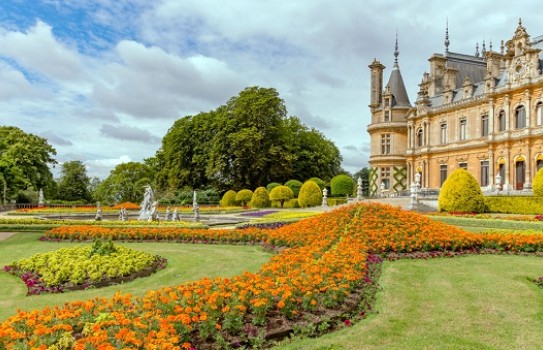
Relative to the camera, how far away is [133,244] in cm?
1708

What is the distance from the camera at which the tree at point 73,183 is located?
65.4 meters

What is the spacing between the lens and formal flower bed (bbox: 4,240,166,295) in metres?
9.87

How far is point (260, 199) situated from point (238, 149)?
8008 mm

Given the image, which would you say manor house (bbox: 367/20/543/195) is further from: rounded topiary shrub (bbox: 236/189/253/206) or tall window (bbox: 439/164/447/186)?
rounded topiary shrub (bbox: 236/189/253/206)

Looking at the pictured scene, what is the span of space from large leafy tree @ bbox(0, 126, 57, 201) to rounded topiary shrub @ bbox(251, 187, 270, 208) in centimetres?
2339

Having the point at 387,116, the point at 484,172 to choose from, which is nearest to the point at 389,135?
the point at 387,116

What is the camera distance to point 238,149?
2035 inches

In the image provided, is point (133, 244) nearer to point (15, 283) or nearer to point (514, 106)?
point (15, 283)

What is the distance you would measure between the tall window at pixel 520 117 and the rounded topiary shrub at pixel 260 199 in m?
22.7

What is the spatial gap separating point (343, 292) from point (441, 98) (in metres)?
46.5

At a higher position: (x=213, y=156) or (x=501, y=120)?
(x=501, y=120)

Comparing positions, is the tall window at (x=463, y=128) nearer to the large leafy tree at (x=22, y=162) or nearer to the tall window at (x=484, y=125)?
the tall window at (x=484, y=125)

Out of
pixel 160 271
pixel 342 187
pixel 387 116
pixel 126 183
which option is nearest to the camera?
pixel 160 271

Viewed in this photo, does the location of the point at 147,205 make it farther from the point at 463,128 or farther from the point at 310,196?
the point at 463,128
